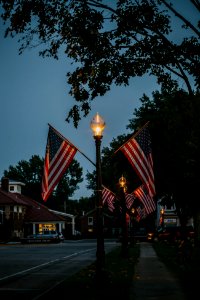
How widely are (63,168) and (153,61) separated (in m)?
3.93

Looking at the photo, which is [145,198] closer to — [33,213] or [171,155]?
[171,155]

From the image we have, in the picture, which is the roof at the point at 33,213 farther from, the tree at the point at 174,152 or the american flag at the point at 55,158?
the american flag at the point at 55,158

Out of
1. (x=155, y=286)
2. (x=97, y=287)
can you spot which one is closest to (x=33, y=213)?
(x=155, y=286)

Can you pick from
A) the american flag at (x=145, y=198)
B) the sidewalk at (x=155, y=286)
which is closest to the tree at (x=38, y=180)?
the american flag at (x=145, y=198)

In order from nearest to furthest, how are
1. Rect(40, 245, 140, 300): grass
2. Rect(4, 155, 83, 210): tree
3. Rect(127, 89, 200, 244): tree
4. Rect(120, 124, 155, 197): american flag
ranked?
1. Rect(40, 245, 140, 300): grass
2. Rect(120, 124, 155, 197): american flag
3. Rect(127, 89, 200, 244): tree
4. Rect(4, 155, 83, 210): tree

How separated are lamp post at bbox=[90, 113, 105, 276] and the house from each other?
183 feet

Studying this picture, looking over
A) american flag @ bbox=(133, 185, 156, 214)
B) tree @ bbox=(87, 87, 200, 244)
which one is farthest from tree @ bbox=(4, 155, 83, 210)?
american flag @ bbox=(133, 185, 156, 214)

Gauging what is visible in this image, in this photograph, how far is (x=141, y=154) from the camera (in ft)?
51.5

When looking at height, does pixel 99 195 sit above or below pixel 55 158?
below

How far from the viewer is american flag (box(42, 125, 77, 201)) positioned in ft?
47.4

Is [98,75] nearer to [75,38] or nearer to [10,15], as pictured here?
[75,38]

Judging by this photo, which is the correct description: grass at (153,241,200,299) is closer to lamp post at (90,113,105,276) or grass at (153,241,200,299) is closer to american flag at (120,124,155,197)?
lamp post at (90,113,105,276)

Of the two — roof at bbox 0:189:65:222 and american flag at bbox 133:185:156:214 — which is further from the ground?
roof at bbox 0:189:65:222

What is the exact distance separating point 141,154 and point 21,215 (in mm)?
66221
